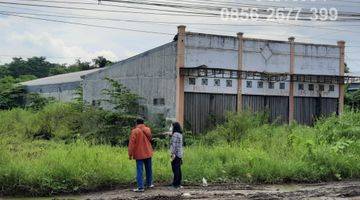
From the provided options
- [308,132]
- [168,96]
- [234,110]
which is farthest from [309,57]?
[308,132]

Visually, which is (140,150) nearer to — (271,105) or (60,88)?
(271,105)

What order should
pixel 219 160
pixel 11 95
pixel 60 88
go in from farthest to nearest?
pixel 11 95, pixel 60 88, pixel 219 160

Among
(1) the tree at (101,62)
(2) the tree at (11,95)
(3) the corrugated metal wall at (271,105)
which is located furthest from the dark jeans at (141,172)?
(1) the tree at (101,62)

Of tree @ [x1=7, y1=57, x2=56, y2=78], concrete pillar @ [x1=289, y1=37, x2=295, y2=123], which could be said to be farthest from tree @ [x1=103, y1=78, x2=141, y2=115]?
tree @ [x1=7, y1=57, x2=56, y2=78]

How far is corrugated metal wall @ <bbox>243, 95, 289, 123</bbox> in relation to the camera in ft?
94.0

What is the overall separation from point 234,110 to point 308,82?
575 centimetres

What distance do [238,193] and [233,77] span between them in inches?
630

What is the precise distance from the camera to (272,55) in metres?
29.3

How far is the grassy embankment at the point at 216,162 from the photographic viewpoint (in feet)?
40.0

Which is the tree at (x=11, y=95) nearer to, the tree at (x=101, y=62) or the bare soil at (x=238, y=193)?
the tree at (x=101, y=62)

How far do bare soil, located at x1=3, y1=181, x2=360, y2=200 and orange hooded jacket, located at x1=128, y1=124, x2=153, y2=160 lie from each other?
2.83 ft

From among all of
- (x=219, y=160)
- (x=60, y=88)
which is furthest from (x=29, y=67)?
(x=219, y=160)

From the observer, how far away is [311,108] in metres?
31.2

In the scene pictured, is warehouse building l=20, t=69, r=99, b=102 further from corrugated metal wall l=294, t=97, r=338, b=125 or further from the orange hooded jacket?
the orange hooded jacket
